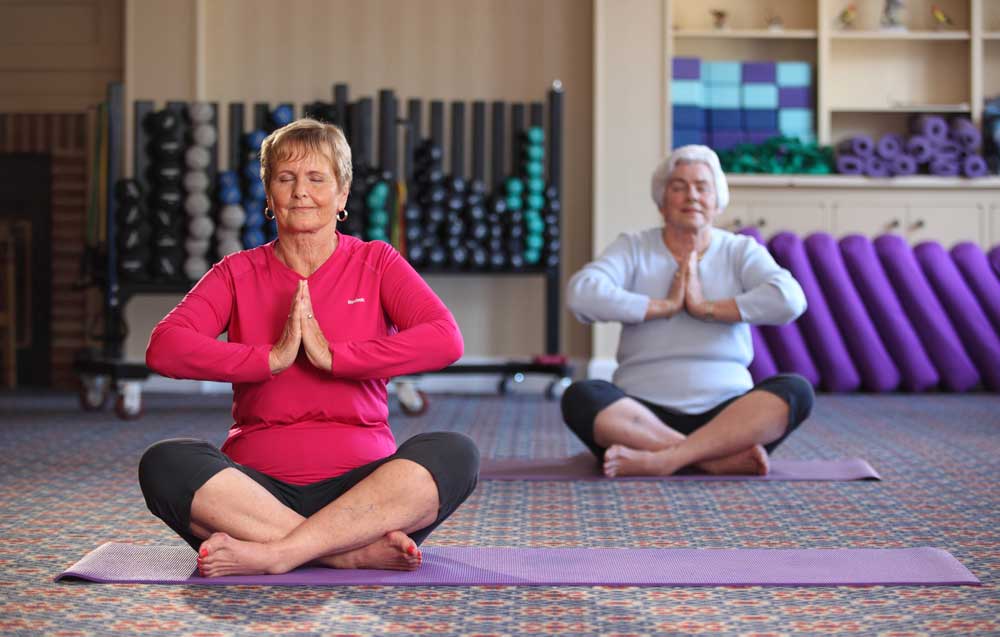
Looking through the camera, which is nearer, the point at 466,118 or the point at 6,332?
the point at 466,118

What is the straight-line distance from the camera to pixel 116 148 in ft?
18.8

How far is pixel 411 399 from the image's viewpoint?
5.34 meters

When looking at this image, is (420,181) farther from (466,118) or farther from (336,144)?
(336,144)

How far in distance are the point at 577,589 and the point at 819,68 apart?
5283 mm

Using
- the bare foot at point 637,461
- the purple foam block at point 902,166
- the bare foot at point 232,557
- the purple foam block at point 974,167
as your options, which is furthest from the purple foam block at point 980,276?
the bare foot at point 232,557

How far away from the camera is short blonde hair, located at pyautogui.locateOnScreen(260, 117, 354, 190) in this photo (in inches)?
88.8

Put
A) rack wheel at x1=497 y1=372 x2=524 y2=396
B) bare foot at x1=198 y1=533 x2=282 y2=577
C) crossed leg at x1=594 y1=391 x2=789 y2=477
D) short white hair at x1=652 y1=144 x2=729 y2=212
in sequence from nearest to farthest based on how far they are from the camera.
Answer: bare foot at x1=198 y1=533 x2=282 y2=577, crossed leg at x1=594 y1=391 x2=789 y2=477, short white hair at x1=652 y1=144 x2=729 y2=212, rack wheel at x1=497 y1=372 x2=524 y2=396

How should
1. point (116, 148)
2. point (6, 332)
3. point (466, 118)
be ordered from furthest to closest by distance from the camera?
point (6, 332) < point (466, 118) < point (116, 148)

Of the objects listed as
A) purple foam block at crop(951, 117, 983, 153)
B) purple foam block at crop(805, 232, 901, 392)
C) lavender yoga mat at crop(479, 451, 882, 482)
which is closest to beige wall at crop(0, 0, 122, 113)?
purple foam block at crop(805, 232, 901, 392)

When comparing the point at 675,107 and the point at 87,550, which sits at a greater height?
the point at 675,107

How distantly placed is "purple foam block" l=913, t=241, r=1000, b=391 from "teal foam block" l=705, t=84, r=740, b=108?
1283 millimetres

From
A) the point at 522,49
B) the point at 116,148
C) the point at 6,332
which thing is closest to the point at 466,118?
the point at 522,49

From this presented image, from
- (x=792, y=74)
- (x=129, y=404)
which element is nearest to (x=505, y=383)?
(x=129, y=404)

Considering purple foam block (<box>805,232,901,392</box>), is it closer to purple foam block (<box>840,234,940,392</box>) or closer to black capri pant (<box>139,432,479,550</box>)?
purple foam block (<box>840,234,940,392</box>)
